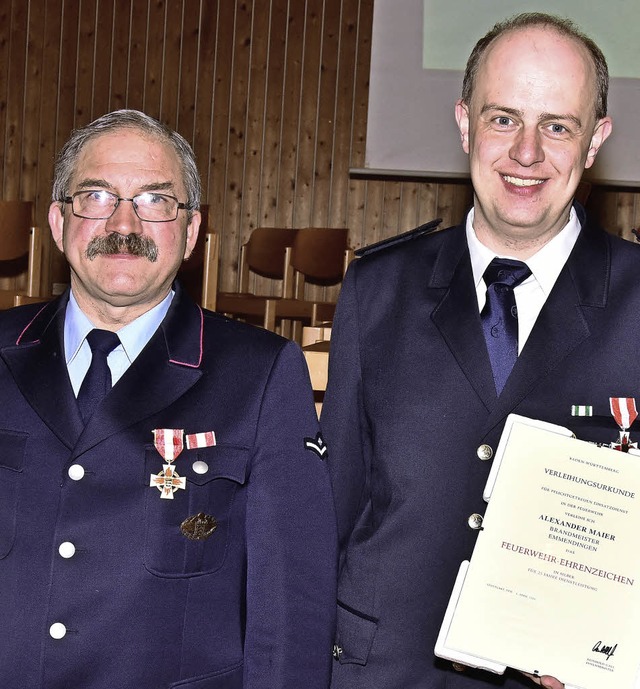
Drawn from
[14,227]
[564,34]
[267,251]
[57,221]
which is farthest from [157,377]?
[267,251]

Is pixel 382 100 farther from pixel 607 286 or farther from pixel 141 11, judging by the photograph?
pixel 607 286

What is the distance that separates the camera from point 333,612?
1690mm

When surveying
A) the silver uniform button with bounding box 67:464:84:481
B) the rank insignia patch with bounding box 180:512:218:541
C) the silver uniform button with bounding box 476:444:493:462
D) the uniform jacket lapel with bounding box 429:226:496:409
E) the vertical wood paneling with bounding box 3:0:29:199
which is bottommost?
the rank insignia patch with bounding box 180:512:218:541

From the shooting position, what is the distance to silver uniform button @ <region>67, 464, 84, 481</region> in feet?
5.36

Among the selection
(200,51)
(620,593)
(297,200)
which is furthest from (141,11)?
(620,593)

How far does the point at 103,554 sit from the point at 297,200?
6537 mm

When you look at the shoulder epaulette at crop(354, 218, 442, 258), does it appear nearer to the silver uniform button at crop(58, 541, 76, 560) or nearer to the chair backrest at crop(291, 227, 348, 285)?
the silver uniform button at crop(58, 541, 76, 560)

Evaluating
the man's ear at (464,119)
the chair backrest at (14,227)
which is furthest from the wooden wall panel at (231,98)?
the man's ear at (464,119)

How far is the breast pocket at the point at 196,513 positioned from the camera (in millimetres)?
1636

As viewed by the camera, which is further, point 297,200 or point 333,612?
point 297,200

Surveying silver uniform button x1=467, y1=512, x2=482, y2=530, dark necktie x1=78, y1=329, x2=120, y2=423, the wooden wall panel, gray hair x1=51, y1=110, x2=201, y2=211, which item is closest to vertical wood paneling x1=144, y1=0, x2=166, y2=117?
the wooden wall panel

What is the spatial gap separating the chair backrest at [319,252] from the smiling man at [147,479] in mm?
4484

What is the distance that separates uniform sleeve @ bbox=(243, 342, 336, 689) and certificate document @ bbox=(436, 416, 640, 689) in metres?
0.26

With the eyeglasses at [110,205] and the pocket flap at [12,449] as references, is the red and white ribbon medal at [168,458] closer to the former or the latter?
the pocket flap at [12,449]
